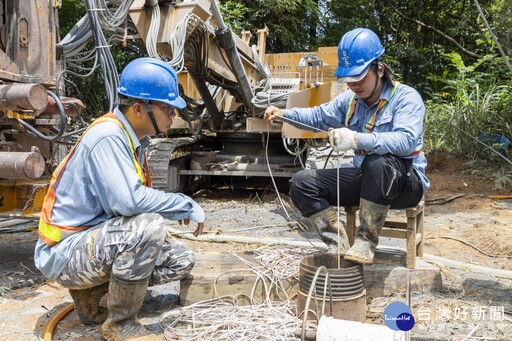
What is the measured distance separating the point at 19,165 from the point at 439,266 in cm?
297

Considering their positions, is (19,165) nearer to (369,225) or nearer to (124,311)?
(124,311)

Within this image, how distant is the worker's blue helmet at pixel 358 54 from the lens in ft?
9.62

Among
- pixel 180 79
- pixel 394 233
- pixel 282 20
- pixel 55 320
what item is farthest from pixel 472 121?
pixel 282 20

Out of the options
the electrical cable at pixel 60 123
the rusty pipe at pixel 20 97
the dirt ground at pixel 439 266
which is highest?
the rusty pipe at pixel 20 97

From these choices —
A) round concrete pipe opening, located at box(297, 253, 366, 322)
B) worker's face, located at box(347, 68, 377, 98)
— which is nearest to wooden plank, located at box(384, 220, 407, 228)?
round concrete pipe opening, located at box(297, 253, 366, 322)

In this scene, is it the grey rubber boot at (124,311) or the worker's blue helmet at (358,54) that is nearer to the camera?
the grey rubber boot at (124,311)

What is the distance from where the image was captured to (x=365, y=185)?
2.84 m

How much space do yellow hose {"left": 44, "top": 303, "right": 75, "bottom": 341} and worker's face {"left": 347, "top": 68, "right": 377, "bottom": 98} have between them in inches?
86.6

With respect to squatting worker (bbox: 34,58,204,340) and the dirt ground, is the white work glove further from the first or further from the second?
the dirt ground

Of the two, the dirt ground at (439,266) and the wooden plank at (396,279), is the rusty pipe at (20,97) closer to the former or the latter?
the dirt ground at (439,266)

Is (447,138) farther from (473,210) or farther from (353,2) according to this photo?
(353,2)

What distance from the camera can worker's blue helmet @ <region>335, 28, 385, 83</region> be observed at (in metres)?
2.93

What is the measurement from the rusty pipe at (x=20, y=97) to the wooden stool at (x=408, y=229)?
7.05ft

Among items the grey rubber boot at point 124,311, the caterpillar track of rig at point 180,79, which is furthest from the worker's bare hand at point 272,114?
the grey rubber boot at point 124,311
